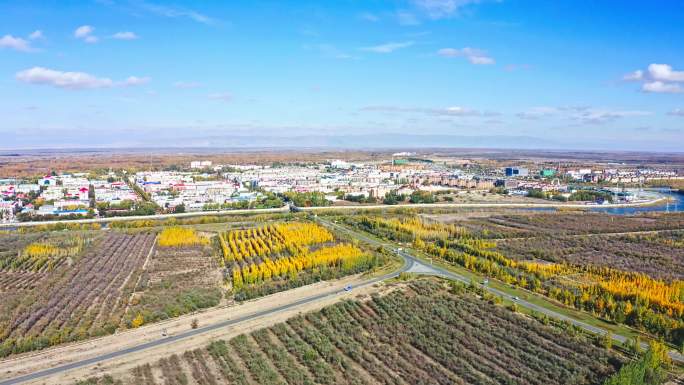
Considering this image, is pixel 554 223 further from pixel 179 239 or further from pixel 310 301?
pixel 179 239

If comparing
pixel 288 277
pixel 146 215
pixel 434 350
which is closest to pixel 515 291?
pixel 434 350

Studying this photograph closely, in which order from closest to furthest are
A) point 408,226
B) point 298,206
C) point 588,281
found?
1. point 588,281
2. point 408,226
3. point 298,206

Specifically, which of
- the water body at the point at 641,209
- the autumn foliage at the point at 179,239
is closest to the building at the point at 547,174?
the water body at the point at 641,209

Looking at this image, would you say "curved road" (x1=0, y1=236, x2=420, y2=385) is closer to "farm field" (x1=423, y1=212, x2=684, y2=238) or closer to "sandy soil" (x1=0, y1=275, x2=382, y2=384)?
"sandy soil" (x1=0, y1=275, x2=382, y2=384)

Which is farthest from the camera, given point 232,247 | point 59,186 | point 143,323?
point 59,186

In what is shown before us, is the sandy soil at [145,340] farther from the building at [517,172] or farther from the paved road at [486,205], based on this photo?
the building at [517,172]

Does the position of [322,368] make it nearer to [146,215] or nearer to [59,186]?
[146,215]

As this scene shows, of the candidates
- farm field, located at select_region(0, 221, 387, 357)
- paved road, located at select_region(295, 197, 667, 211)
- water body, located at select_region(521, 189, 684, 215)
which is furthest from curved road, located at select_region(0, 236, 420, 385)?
water body, located at select_region(521, 189, 684, 215)
